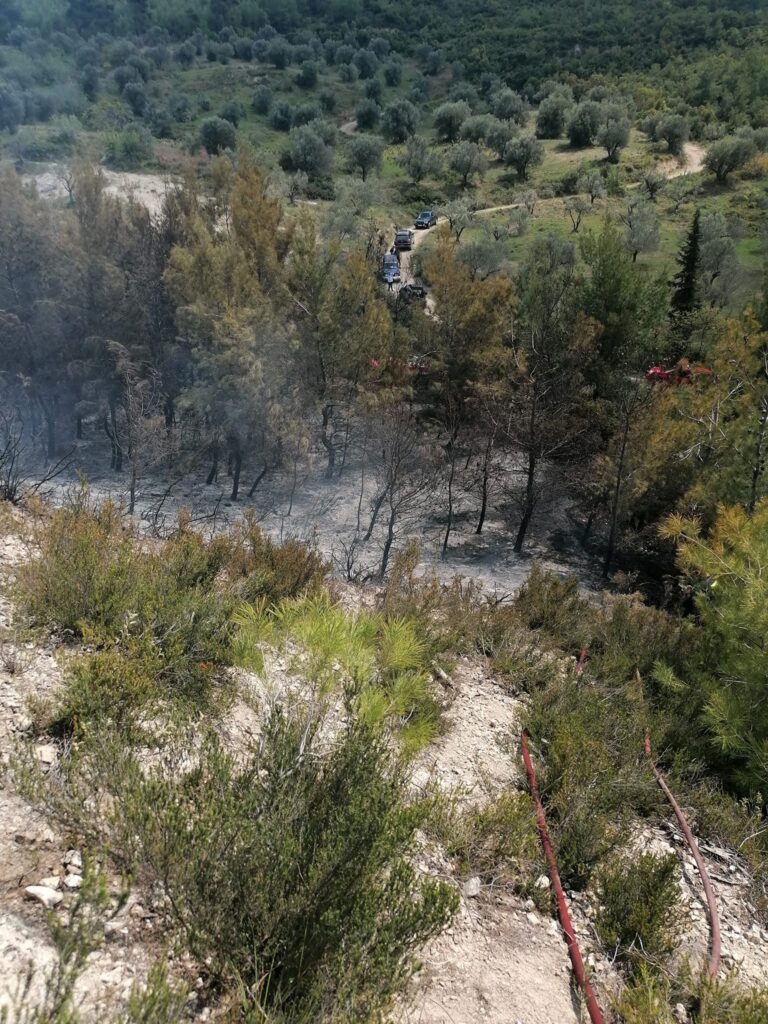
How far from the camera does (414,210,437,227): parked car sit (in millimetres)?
43228

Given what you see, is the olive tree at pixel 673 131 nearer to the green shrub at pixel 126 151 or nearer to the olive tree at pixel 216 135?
the olive tree at pixel 216 135

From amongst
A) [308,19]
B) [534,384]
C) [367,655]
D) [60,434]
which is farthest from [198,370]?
[308,19]

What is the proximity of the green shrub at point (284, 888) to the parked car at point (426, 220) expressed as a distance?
46611 mm

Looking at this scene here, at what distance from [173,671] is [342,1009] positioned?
269cm

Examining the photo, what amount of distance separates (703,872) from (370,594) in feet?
20.4

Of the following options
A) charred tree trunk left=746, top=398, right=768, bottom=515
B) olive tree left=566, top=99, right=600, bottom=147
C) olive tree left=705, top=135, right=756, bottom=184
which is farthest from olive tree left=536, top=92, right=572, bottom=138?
charred tree trunk left=746, top=398, right=768, bottom=515

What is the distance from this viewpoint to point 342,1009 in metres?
2.25

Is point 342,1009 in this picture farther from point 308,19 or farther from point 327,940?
point 308,19

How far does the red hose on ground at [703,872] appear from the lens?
140 inches

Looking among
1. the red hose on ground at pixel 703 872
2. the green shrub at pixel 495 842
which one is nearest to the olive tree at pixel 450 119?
the red hose on ground at pixel 703 872

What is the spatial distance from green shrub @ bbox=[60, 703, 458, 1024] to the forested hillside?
0.06ft

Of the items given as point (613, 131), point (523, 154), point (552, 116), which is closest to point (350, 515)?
point (523, 154)

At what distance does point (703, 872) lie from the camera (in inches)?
165

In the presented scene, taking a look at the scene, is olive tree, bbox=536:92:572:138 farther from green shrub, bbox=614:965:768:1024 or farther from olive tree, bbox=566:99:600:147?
green shrub, bbox=614:965:768:1024
